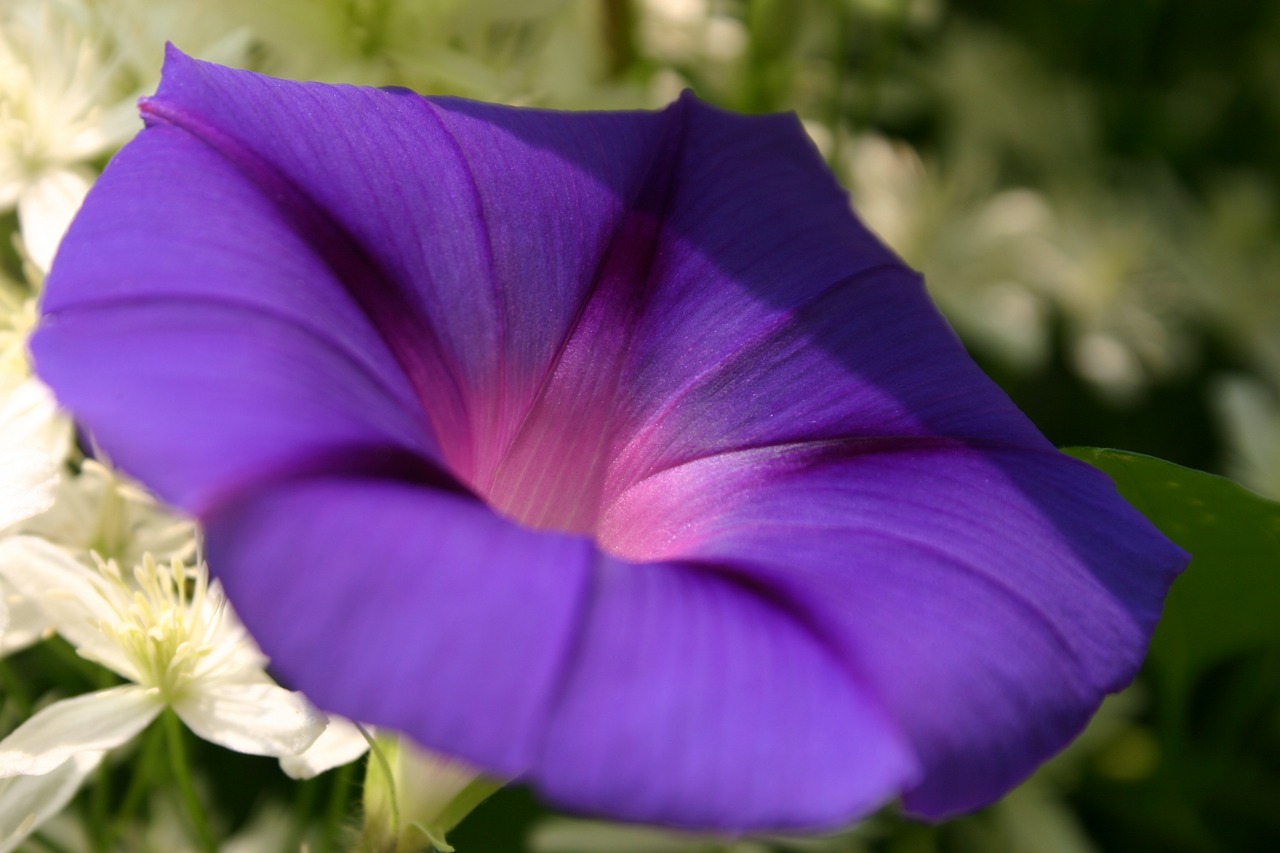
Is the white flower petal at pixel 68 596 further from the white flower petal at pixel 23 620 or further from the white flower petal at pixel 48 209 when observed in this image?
the white flower petal at pixel 48 209

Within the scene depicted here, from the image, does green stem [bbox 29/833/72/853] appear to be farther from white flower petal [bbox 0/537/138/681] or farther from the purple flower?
the purple flower

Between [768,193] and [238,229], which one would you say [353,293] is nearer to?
A: [238,229]

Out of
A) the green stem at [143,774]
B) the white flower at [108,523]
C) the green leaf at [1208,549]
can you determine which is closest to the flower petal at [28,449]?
the white flower at [108,523]

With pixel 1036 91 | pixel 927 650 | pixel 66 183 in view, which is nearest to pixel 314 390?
pixel 927 650

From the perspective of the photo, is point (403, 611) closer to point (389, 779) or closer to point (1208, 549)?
point (389, 779)

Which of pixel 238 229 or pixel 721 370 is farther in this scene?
pixel 721 370
